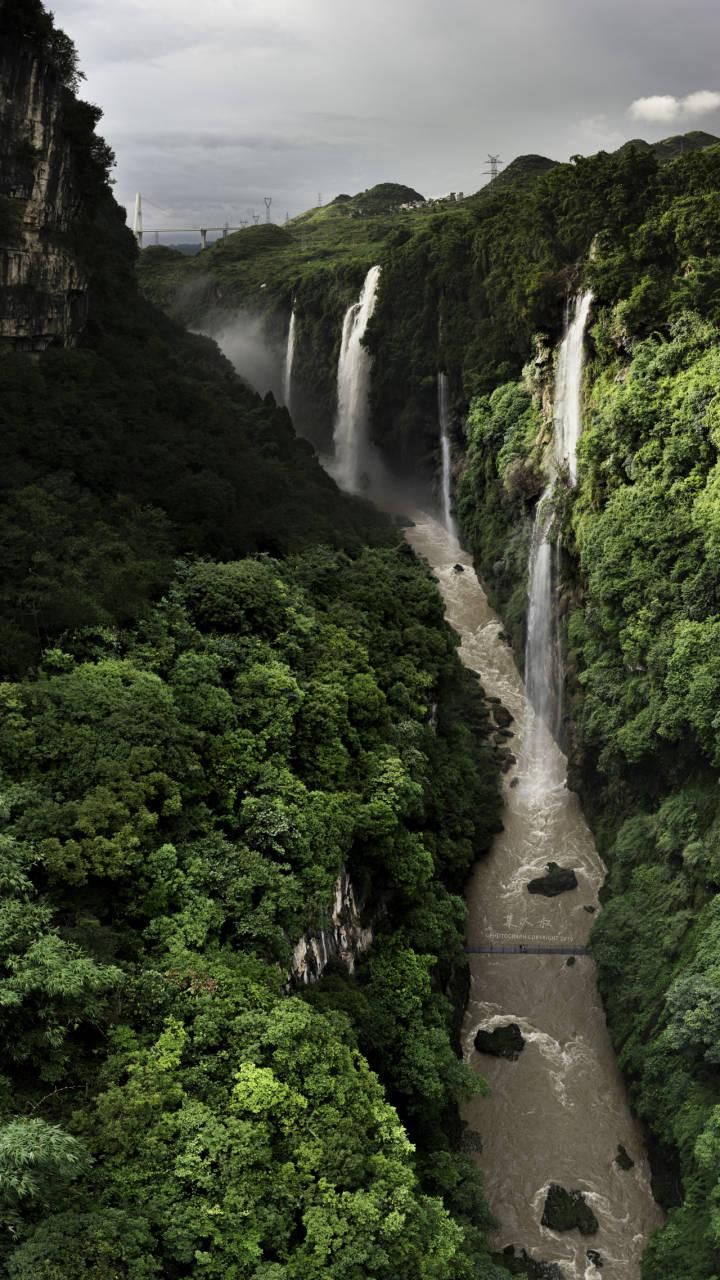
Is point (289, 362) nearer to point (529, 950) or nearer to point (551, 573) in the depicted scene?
point (551, 573)

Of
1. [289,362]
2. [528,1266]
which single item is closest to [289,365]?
[289,362]

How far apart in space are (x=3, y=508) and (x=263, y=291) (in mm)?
58739

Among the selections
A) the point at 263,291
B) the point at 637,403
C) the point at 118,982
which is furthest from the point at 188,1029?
the point at 263,291

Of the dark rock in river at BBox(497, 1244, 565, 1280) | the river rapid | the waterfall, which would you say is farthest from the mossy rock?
the waterfall

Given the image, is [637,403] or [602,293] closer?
[637,403]

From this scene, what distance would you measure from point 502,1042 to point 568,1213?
5.24 meters

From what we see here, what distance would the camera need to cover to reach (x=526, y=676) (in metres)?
44.5

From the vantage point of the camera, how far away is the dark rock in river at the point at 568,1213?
22.9m

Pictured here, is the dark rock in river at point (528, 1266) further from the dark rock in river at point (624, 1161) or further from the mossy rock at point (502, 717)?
the mossy rock at point (502, 717)

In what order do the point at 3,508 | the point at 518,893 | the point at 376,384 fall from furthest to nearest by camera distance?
the point at 376,384 < the point at 518,893 < the point at 3,508

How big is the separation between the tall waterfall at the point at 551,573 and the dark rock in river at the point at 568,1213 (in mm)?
18220

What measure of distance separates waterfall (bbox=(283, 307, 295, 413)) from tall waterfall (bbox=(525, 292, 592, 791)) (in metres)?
31.8

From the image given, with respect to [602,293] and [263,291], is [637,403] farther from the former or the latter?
[263,291]

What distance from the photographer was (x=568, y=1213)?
23141 millimetres
